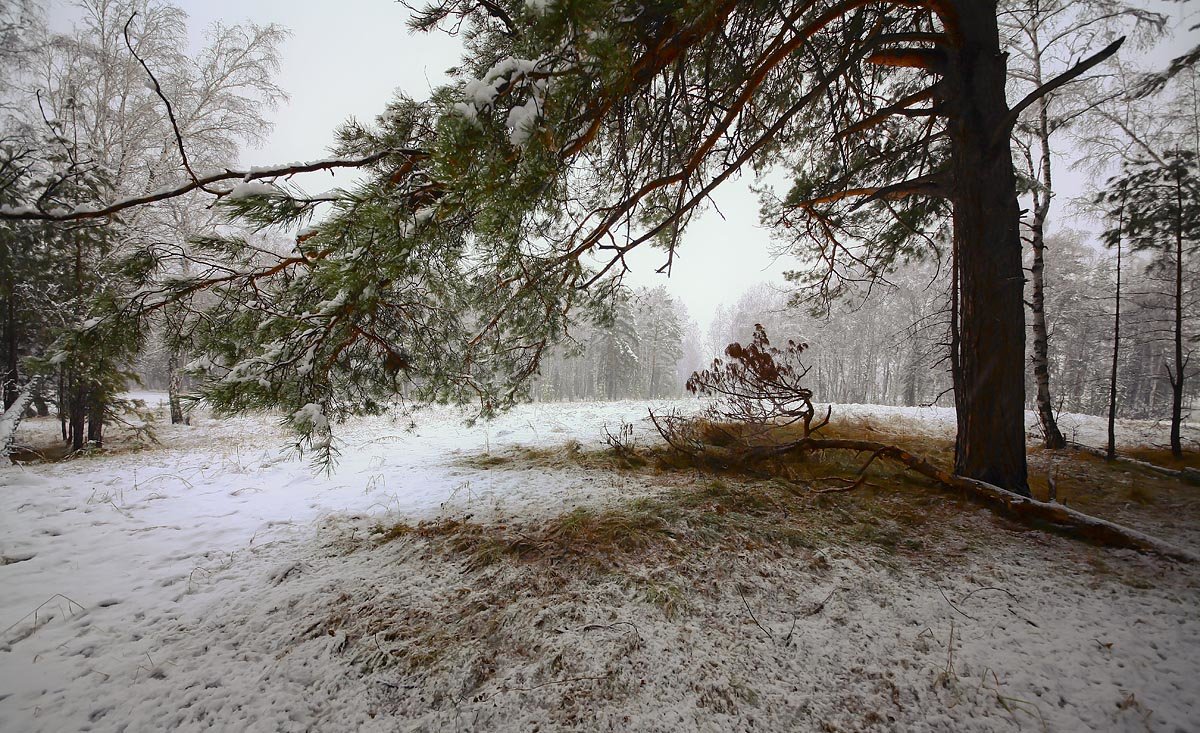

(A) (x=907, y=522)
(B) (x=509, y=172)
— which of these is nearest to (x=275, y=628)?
(B) (x=509, y=172)

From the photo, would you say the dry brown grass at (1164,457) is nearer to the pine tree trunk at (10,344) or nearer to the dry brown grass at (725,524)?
the dry brown grass at (725,524)

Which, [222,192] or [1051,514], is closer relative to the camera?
[222,192]

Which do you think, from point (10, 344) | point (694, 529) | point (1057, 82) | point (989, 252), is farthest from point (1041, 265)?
point (10, 344)

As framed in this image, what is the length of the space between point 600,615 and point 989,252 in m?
4.51

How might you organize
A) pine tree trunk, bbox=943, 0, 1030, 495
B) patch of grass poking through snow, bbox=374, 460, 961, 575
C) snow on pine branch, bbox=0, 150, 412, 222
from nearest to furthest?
snow on pine branch, bbox=0, 150, 412, 222, patch of grass poking through snow, bbox=374, 460, 961, 575, pine tree trunk, bbox=943, 0, 1030, 495

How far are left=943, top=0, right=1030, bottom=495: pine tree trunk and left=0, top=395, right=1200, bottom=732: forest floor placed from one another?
0.84 m

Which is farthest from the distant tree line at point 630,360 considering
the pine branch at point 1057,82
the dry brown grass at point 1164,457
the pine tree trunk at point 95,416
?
the pine branch at point 1057,82

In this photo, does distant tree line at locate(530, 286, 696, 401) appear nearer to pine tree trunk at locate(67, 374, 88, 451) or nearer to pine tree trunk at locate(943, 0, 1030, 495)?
pine tree trunk at locate(67, 374, 88, 451)

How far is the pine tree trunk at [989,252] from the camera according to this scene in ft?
11.3

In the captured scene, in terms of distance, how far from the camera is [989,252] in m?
3.48

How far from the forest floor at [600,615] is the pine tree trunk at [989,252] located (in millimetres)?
840

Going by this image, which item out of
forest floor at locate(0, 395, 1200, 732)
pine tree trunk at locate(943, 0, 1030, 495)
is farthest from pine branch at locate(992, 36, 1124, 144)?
forest floor at locate(0, 395, 1200, 732)

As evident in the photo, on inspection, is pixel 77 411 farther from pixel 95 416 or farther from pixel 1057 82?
pixel 1057 82

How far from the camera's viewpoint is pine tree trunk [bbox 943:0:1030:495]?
3.46 metres
